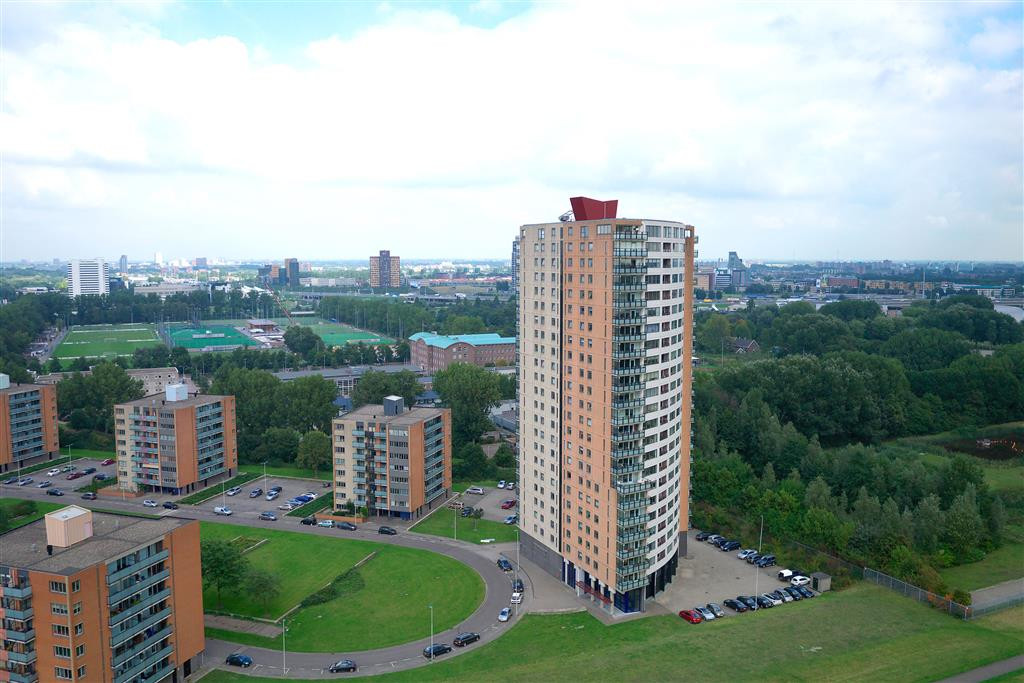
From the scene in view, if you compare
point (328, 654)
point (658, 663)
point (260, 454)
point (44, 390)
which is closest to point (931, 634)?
point (658, 663)

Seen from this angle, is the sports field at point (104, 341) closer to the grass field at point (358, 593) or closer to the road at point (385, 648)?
the road at point (385, 648)

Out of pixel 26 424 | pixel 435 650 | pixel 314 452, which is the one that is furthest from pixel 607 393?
pixel 26 424

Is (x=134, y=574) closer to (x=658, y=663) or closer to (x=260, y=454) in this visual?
(x=658, y=663)

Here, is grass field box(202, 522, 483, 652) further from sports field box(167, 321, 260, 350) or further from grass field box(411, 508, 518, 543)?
sports field box(167, 321, 260, 350)

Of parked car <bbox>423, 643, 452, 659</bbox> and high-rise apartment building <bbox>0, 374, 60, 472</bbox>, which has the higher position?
high-rise apartment building <bbox>0, 374, 60, 472</bbox>

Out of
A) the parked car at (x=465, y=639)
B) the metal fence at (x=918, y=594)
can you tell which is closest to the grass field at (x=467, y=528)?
the parked car at (x=465, y=639)

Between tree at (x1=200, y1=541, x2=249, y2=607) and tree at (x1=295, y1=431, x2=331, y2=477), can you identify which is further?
tree at (x1=295, y1=431, x2=331, y2=477)

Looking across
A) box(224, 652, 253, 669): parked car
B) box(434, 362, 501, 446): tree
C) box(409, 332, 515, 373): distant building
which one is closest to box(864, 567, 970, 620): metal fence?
box(224, 652, 253, 669): parked car
